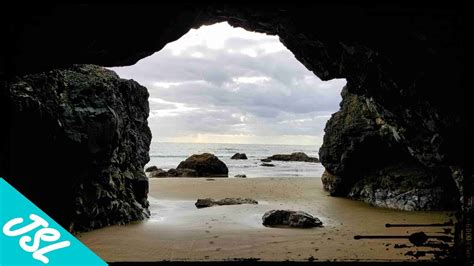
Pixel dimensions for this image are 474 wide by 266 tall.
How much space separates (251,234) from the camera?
34.8ft

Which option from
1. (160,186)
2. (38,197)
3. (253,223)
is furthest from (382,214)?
(160,186)

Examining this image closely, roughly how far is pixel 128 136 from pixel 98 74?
3.06m

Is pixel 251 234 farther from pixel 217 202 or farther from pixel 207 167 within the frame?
pixel 207 167

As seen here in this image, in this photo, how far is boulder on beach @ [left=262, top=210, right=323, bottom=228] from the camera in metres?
11.6

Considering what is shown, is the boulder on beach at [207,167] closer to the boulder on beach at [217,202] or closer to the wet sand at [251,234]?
the wet sand at [251,234]

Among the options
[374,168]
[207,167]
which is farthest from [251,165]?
[374,168]

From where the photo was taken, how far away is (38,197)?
9523mm

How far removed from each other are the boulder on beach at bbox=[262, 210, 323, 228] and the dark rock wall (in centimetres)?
430

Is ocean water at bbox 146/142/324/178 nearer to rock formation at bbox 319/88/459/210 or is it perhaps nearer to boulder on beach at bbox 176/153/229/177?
boulder on beach at bbox 176/153/229/177

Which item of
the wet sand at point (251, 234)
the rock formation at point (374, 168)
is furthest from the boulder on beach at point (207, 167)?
the wet sand at point (251, 234)

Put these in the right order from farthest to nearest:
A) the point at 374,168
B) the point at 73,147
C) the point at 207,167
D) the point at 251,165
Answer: the point at 251,165
the point at 207,167
the point at 374,168
the point at 73,147

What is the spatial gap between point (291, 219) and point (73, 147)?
6.33 metres

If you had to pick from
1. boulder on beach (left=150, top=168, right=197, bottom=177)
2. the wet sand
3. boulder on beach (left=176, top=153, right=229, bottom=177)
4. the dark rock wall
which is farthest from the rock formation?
boulder on beach (left=176, top=153, right=229, bottom=177)

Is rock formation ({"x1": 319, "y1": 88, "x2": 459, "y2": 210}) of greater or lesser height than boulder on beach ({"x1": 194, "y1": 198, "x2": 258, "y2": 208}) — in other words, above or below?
above
